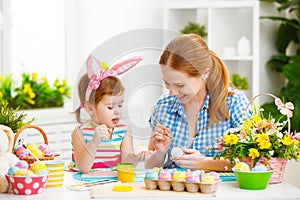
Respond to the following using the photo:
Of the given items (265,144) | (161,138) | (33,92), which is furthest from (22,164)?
(33,92)

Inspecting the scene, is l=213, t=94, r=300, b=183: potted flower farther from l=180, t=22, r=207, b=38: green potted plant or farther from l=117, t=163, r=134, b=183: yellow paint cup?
l=180, t=22, r=207, b=38: green potted plant

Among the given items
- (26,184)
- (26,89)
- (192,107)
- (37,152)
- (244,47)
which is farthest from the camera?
(244,47)

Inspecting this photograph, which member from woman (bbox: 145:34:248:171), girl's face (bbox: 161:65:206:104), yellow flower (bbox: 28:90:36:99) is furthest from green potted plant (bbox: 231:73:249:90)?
girl's face (bbox: 161:65:206:104)

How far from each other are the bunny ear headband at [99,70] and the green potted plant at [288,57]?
2.59m

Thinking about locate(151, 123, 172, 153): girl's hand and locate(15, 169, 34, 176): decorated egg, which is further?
locate(151, 123, 172, 153): girl's hand

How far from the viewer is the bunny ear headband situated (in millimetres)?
2080

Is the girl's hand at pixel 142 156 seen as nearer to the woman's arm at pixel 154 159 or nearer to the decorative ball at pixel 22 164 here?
the woman's arm at pixel 154 159

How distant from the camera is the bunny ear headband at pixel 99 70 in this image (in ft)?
6.82

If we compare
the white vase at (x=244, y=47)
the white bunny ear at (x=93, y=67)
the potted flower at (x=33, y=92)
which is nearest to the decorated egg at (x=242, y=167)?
the white bunny ear at (x=93, y=67)

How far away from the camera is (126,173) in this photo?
7.05ft

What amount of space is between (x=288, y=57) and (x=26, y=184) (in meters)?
3.14

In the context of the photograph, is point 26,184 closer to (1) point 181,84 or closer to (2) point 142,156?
(2) point 142,156

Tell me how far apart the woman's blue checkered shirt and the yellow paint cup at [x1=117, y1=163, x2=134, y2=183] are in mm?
229

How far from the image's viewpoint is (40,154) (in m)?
2.19
